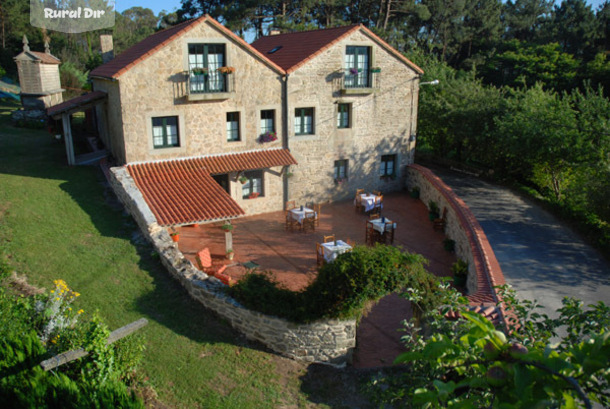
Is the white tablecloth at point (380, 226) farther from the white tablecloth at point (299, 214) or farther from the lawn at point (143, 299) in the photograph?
the lawn at point (143, 299)

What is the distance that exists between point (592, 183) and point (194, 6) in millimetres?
42525

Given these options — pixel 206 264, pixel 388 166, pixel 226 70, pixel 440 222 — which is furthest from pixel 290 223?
pixel 388 166

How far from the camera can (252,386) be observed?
10312 millimetres

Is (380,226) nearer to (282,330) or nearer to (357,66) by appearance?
(282,330)

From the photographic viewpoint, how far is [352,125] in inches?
943

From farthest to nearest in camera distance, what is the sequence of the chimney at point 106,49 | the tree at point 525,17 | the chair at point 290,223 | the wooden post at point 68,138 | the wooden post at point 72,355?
the tree at point 525,17, the chimney at point 106,49, the wooden post at point 68,138, the chair at point 290,223, the wooden post at point 72,355

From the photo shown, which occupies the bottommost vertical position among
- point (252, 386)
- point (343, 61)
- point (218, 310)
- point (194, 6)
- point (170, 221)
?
point (252, 386)

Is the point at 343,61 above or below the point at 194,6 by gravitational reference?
below

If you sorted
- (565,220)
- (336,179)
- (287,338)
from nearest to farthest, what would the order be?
1. (287,338)
2. (565,220)
3. (336,179)

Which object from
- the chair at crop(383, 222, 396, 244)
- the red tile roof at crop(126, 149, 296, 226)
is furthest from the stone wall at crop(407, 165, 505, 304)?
the red tile roof at crop(126, 149, 296, 226)

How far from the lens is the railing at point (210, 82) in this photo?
1961cm

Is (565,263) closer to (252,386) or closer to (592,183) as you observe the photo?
(592,183)

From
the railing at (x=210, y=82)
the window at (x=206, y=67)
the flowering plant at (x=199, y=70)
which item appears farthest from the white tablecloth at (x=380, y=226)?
the flowering plant at (x=199, y=70)

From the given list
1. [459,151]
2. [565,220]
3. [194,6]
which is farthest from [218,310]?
[194,6]
